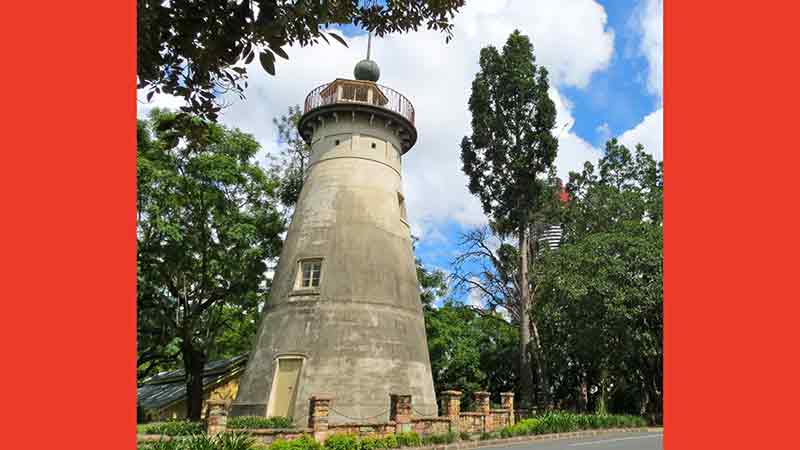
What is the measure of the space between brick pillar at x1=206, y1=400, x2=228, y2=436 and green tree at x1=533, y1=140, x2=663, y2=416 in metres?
16.6

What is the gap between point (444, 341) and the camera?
30906 mm

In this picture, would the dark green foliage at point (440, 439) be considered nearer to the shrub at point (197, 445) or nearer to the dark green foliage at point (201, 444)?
the dark green foliage at point (201, 444)

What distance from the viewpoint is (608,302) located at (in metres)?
24.4

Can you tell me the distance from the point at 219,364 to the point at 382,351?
17689 millimetres

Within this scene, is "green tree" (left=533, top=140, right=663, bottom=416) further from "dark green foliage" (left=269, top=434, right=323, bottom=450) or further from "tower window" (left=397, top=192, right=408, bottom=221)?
"dark green foliage" (left=269, top=434, right=323, bottom=450)

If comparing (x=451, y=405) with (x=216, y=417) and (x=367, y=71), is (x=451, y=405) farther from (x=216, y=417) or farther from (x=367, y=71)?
(x=367, y=71)

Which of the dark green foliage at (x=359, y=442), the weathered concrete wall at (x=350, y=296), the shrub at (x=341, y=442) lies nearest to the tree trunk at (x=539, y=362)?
the weathered concrete wall at (x=350, y=296)

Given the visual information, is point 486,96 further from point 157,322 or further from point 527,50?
point 157,322

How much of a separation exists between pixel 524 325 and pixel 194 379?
15.5 m

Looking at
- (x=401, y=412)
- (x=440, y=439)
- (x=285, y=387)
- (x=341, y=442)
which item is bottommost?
(x=440, y=439)

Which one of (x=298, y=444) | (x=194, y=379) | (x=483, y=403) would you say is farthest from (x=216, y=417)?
(x=194, y=379)

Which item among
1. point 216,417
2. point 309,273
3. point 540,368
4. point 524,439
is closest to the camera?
point 216,417

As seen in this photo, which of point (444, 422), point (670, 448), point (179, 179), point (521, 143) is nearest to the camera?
point (670, 448)

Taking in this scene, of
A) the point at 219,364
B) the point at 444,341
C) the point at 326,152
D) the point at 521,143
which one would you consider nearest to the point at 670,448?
the point at 326,152
